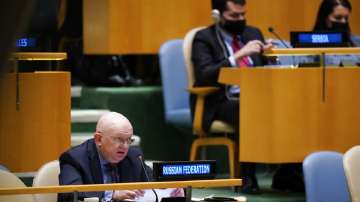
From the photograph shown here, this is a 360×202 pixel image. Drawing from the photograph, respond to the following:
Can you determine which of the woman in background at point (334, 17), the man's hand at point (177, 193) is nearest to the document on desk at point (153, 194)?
the man's hand at point (177, 193)

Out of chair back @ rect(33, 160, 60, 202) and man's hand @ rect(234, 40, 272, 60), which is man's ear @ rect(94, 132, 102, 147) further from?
man's hand @ rect(234, 40, 272, 60)

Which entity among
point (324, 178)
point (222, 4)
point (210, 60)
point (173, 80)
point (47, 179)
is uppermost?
point (222, 4)

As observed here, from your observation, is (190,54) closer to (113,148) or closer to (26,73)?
(26,73)

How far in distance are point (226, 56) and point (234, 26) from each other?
290 millimetres

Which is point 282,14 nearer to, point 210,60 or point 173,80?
point 173,80

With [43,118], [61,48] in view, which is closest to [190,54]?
[61,48]

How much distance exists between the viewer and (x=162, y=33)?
805cm

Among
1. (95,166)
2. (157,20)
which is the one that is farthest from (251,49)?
(95,166)

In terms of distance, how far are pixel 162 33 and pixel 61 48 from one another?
148cm

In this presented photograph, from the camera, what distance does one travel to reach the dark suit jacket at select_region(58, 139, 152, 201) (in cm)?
357

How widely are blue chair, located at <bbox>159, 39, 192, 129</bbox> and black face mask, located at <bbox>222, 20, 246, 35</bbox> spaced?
0.92 metres

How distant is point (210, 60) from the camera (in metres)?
6.50

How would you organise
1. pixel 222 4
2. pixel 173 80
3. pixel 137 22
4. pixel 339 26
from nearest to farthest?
1. pixel 222 4
2. pixel 339 26
3. pixel 173 80
4. pixel 137 22

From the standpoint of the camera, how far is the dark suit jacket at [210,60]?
6.45 m
